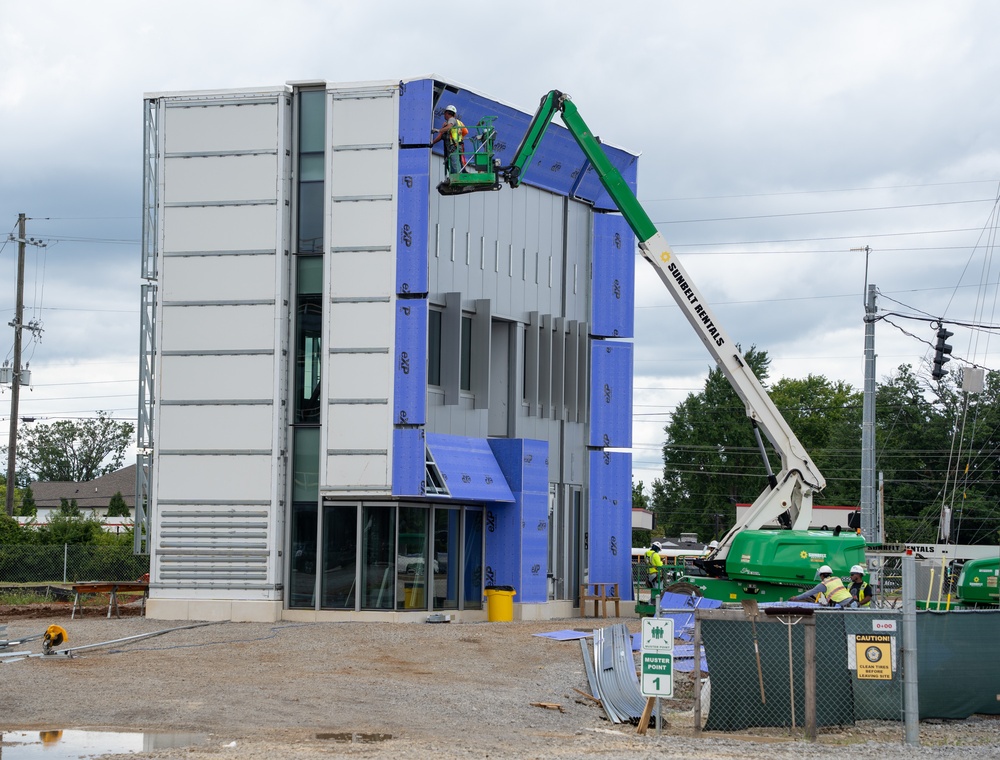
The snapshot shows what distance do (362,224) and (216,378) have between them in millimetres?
4703

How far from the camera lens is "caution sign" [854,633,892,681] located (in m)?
15.4

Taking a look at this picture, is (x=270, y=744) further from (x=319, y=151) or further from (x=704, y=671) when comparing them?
(x=319, y=151)

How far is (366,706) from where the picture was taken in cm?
1677

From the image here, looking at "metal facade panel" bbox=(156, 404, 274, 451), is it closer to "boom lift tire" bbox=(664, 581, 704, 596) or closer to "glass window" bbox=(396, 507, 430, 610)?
"glass window" bbox=(396, 507, 430, 610)

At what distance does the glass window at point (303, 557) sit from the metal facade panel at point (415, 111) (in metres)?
8.28

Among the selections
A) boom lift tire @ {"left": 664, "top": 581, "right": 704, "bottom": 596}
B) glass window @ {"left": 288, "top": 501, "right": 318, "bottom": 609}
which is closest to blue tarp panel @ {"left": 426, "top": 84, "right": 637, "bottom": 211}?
glass window @ {"left": 288, "top": 501, "right": 318, "bottom": 609}

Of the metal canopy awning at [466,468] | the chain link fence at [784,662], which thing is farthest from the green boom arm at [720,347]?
the chain link fence at [784,662]

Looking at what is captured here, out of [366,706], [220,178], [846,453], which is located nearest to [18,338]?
[220,178]

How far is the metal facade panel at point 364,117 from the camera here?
29.4 meters

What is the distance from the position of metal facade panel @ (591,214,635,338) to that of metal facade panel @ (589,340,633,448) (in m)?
0.45

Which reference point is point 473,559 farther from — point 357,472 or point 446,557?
point 357,472

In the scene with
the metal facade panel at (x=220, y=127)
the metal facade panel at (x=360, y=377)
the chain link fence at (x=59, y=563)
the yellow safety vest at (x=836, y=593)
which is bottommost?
the chain link fence at (x=59, y=563)

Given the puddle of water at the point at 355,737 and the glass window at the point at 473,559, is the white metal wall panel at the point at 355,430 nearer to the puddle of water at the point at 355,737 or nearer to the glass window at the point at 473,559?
the glass window at the point at 473,559

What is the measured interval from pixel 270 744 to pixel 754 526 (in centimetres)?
1669
